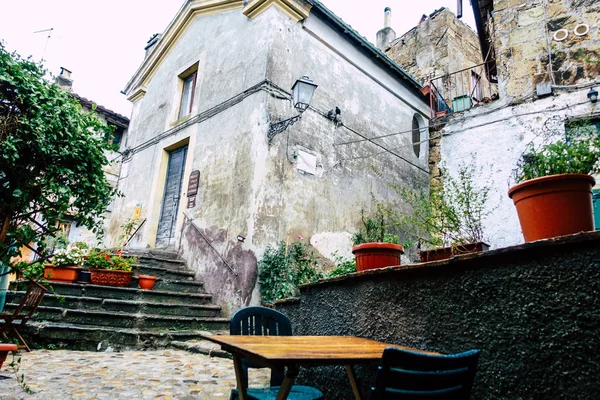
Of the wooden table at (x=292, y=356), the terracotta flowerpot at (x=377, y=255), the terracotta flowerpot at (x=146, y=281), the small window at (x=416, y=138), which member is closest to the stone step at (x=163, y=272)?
the terracotta flowerpot at (x=146, y=281)

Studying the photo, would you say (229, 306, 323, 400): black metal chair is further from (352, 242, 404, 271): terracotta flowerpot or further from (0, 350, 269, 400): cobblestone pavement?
(352, 242, 404, 271): terracotta flowerpot

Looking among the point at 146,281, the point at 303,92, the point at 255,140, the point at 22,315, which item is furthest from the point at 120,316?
the point at 303,92

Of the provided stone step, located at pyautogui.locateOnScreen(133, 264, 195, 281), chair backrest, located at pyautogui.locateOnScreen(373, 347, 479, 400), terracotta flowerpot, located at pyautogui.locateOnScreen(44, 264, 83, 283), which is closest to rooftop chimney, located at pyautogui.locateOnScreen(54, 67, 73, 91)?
terracotta flowerpot, located at pyautogui.locateOnScreen(44, 264, 83, 283)

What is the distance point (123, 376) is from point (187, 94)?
7.89 meters

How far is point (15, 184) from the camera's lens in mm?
2621

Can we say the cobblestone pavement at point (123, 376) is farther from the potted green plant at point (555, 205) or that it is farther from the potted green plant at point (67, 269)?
the potted green plant at point (555, 205)

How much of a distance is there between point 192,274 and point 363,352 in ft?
20.2

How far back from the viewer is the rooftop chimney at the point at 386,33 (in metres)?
16.0

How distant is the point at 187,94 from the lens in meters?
10.1

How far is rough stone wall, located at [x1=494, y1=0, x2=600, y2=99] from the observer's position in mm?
7137

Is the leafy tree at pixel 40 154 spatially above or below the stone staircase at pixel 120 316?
above

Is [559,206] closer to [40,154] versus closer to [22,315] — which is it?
[40,154]

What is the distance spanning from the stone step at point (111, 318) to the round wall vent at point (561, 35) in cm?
857

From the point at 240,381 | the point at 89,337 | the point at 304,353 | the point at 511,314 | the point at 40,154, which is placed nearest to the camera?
the point at 304,353
